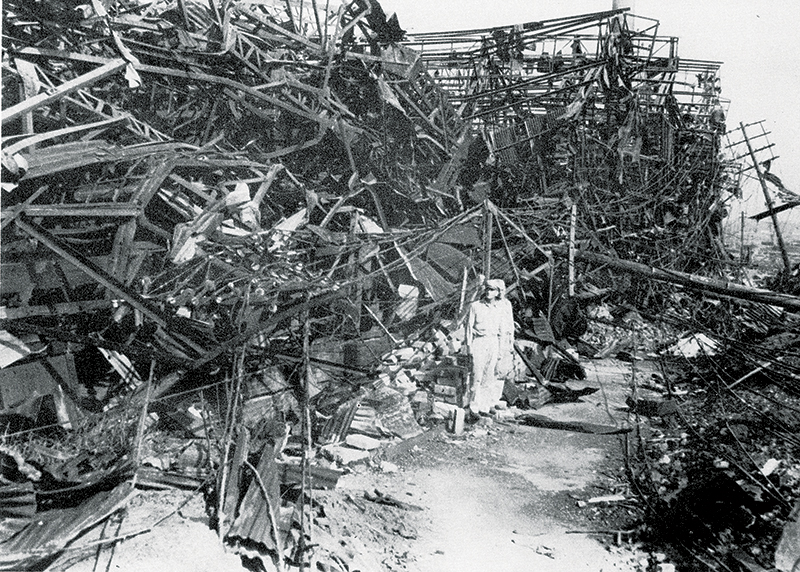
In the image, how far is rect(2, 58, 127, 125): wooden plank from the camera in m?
6.92

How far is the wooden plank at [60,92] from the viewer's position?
6.92 meters

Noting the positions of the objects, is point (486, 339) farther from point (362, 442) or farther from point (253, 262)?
point (253, 262)

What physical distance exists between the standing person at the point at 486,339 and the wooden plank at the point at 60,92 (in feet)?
20.5

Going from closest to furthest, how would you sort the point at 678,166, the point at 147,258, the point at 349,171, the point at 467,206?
the point at 147,258
the point at 349,171
the point at 467,206
the point at 678,166

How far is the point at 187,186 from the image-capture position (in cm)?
910

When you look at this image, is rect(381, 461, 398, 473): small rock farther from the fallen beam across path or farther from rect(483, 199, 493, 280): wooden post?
the fallen beam across path

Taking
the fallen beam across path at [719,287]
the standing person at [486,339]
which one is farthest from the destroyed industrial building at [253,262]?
the standing person at [486,339]

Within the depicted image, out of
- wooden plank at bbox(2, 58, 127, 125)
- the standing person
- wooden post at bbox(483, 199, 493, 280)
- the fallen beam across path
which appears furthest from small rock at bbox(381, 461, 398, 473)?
wooden plank at bbox(2, 58, 127, 125)

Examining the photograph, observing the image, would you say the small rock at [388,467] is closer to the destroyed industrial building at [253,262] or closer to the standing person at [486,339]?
the destroyed industrial building at [253,262]

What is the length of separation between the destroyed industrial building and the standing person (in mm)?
495

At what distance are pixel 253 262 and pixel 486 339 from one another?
3653mm

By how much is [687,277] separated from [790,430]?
2.30 m

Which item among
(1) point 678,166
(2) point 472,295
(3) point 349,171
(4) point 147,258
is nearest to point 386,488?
(2) point 472,295

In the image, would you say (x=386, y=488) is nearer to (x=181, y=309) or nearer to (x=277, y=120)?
(x=181, y=309)
